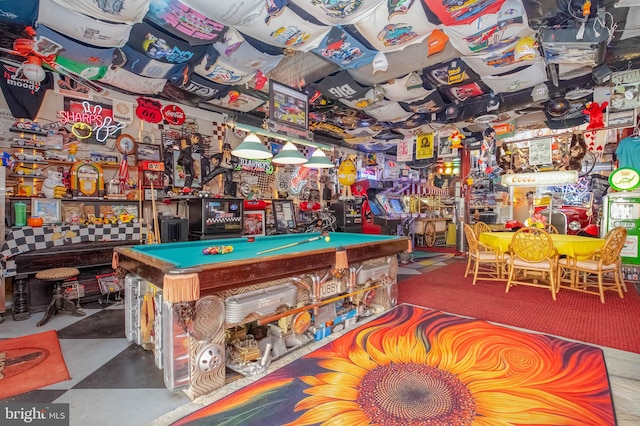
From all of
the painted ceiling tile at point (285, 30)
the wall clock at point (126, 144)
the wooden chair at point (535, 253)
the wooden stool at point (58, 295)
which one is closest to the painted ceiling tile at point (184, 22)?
the painted ceiling tile at point (285, 30)

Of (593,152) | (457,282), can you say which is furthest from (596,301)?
(593,152)

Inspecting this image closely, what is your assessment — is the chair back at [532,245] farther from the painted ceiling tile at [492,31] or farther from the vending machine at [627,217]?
the vending machine at [627,217]

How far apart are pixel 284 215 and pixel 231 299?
4526 millimetres

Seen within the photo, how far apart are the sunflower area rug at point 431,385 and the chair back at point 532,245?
1.80m

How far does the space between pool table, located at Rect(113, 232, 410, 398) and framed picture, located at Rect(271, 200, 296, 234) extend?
115 inches

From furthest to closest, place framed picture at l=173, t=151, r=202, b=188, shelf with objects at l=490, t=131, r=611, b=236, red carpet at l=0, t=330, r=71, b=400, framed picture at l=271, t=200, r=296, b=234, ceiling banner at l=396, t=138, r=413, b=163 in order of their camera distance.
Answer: ceiling banner at l=396, t=138, r=413, b=163
shelf with objects at l=490, t=131, r=611, b=236
framed picture at l=271, t=200, r=296, b=234
framed picture at l=173, t=151, r=202, b=188
red carpet at l=0, t=330, r=71, b=400

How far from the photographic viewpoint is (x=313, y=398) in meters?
2.09

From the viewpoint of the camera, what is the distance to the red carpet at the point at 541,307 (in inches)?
128

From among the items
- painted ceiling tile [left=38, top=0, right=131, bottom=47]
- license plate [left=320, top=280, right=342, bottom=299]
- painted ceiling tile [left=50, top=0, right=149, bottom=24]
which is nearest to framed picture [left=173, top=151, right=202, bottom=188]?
painted ceiling tile [left=38, top=0, right=131, bottom=47]

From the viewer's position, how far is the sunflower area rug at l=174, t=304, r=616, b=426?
1915 mm

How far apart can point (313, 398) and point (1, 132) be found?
5.06 m

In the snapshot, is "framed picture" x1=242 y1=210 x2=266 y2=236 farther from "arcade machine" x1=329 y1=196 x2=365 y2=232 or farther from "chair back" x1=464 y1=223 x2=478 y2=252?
"chair back" x1=464 y1=223 x2=478 y2=252

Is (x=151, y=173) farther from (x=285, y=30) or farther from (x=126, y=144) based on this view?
(x=285, y=30)

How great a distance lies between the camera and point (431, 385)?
2271mm
